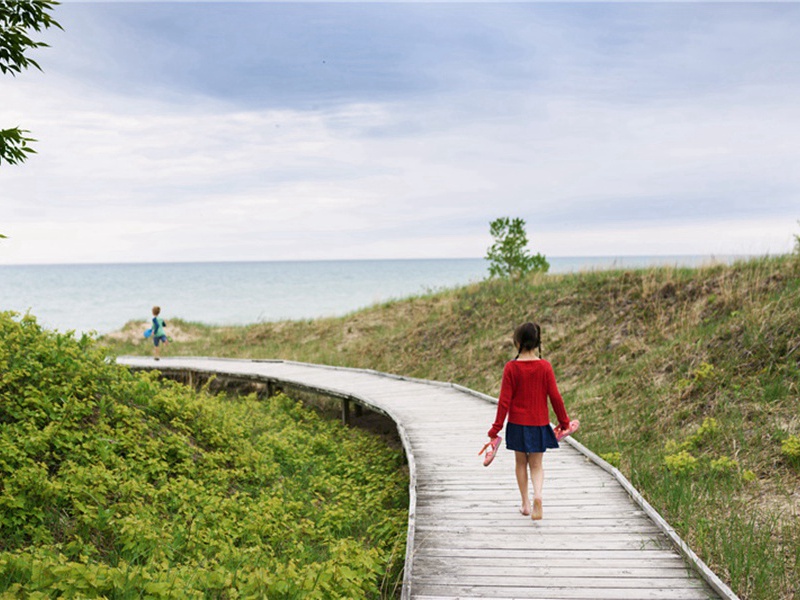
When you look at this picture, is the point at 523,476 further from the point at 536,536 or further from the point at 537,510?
the point at 536,536

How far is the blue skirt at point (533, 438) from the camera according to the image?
19.9 ft

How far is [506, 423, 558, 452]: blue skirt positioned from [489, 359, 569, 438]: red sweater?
0.06 m

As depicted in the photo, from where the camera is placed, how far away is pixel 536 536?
5801 millimetres

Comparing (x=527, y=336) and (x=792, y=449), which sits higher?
(x=527, y=336)

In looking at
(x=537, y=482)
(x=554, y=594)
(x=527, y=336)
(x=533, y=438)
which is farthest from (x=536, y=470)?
(x=554, y=594)

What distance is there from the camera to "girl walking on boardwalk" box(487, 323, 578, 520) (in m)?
6.05

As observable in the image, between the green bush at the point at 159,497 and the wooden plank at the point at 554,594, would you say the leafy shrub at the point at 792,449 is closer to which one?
the wooden plank at the point at 554,594

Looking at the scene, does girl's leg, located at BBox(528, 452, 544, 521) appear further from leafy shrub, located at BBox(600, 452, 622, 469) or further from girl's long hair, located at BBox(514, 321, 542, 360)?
leafy shrub, located at BBox(600, 452, 622, 469)

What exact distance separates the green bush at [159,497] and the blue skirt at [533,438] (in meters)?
1.81

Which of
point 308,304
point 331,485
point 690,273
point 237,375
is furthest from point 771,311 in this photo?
point 308,304

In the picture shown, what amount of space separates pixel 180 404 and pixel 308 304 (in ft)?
259

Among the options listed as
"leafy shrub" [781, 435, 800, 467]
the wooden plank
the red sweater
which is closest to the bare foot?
the red sweater

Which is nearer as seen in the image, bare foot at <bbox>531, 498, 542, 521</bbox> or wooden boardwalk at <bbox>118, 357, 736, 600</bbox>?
wooden boardwalk at <bbox>118, 357, 736, 600</bbox>

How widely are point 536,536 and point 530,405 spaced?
1.27 m
